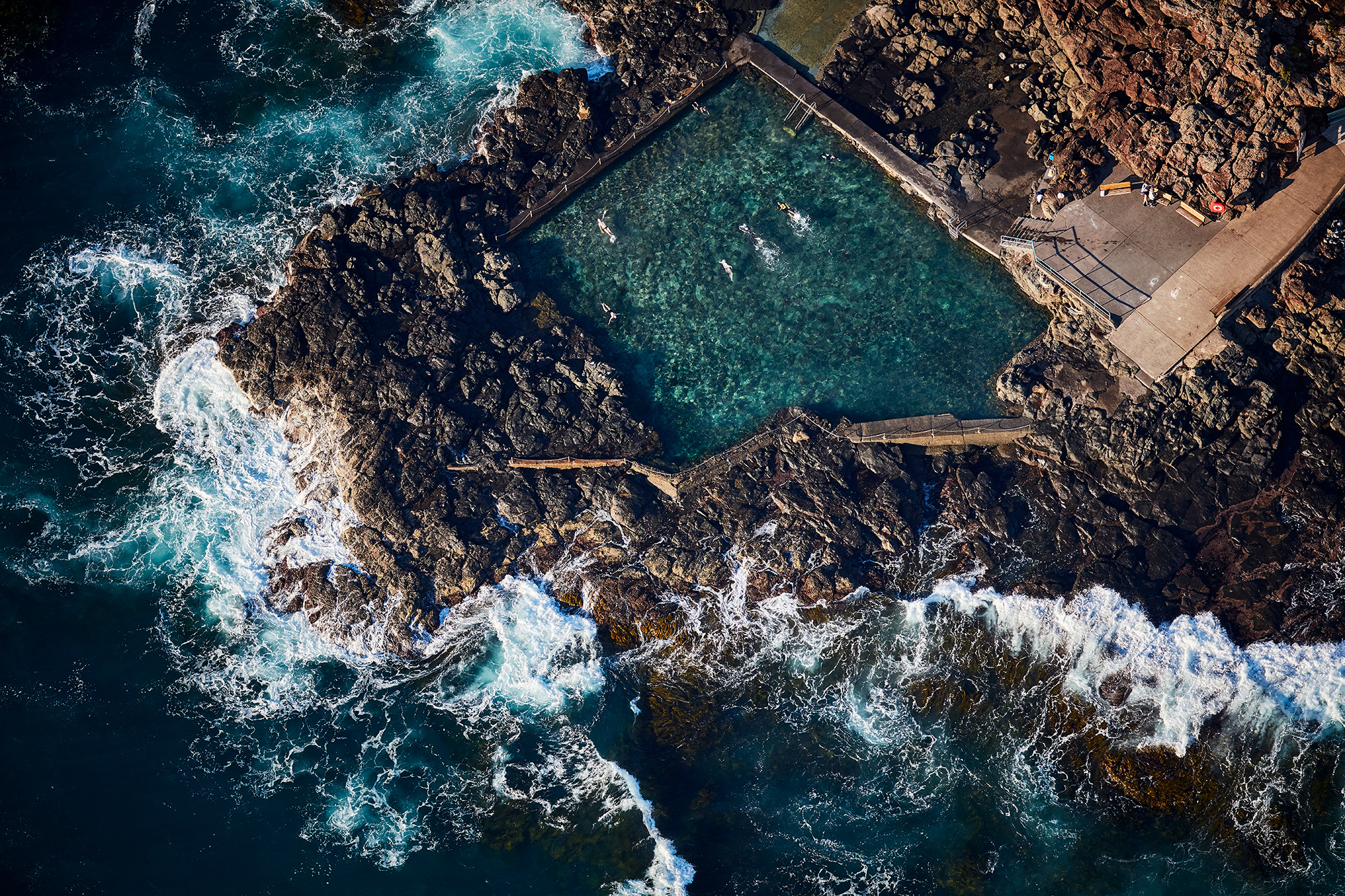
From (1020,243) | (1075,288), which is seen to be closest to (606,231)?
A: (1020,243)

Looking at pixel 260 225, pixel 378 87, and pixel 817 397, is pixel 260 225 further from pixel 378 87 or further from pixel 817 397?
pixel 817 397

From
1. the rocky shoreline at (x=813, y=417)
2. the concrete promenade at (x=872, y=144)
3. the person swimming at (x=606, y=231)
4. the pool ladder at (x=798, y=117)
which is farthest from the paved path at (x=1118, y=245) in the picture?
the person swimming at (x=606, y=231)

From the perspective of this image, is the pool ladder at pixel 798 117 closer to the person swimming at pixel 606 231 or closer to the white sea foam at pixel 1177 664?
the person swimming at pixel 606 231

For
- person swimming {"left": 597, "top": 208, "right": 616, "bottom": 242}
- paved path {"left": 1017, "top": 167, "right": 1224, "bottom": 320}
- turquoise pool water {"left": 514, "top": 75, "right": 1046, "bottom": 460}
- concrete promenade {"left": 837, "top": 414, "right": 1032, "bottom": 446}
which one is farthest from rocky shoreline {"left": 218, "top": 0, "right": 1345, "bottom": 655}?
person swimming {"left": 597, "top": 208, "right": 616, "bottom": 242}

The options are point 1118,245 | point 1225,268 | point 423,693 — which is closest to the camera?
point 1225,268

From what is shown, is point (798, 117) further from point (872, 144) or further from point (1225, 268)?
point (1225, 268)

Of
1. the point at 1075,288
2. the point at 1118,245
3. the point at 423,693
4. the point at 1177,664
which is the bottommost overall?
the point at 423,693

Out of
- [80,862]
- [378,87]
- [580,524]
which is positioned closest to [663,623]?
[580,524]
